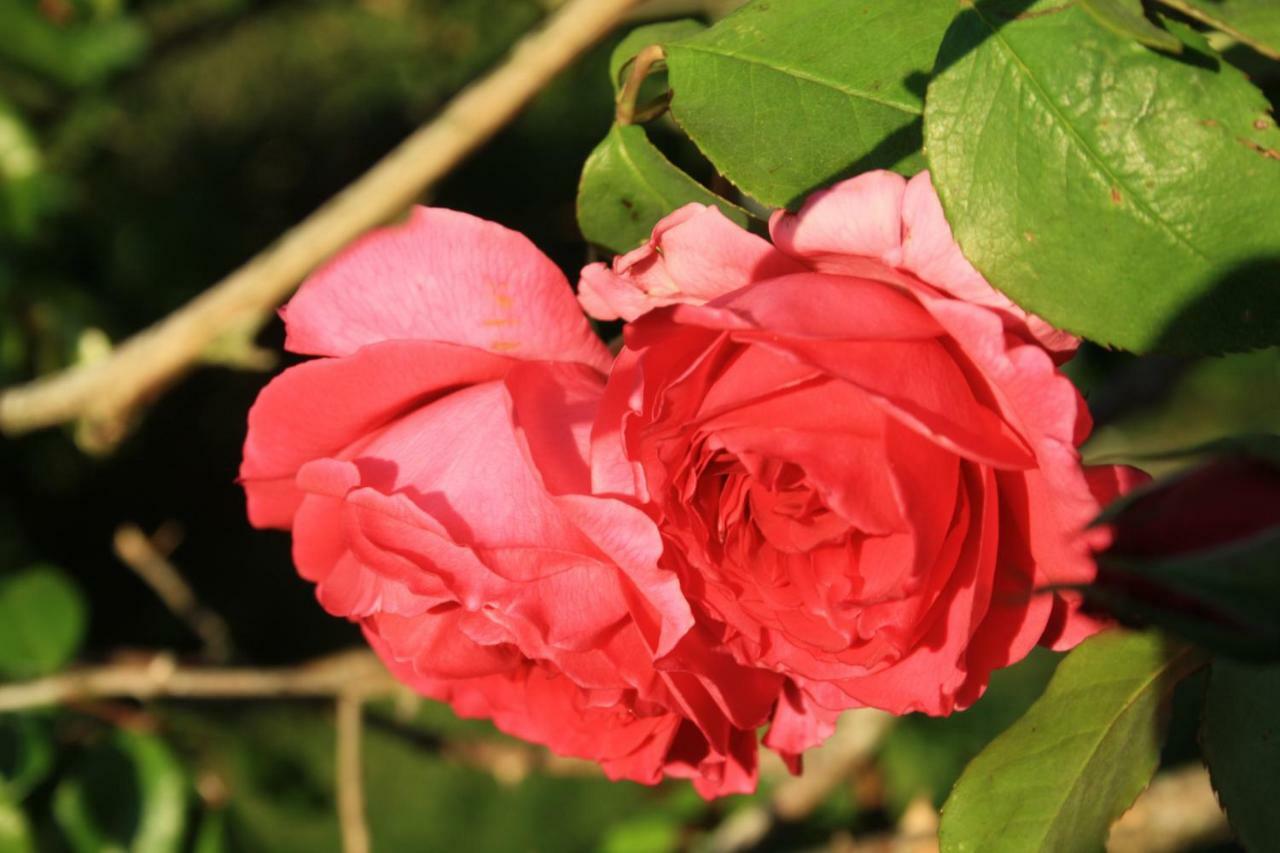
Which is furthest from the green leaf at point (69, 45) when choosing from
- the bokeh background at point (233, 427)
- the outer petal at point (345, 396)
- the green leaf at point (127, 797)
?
the outer petal at point (345, 396)

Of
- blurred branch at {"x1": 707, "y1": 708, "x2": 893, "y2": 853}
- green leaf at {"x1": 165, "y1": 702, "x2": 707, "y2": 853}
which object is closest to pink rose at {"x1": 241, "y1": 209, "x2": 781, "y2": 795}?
blurred branch at {"x1": 707, "y1": 708, "x2": 893, "y2": 853}

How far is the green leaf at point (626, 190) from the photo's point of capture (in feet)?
2.05

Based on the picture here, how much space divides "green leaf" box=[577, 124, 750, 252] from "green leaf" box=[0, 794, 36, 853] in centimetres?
78

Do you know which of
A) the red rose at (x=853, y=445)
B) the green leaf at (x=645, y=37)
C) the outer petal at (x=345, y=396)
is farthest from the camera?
the green leaf at (x=645, y=37)

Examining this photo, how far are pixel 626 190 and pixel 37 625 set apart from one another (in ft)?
2.71

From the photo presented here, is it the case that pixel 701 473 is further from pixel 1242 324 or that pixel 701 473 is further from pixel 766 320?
pixel 1242 324

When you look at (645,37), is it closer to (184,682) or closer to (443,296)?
(443,296)

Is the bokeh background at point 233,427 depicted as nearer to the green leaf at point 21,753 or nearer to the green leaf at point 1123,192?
the green leaf at point 21,753

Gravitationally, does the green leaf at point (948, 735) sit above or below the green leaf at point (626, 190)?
below

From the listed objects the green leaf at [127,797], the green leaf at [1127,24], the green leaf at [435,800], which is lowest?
the green leaf at [435,800]

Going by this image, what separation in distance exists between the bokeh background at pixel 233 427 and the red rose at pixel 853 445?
165 millimetres

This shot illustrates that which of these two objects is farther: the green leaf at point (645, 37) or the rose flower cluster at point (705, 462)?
the green leaf at point (645, 37)

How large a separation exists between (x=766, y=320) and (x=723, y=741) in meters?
0.25

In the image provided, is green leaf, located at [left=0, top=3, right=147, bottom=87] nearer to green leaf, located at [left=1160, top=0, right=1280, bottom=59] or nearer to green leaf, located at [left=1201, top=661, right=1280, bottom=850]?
green leaf, located at [left=1160, top=0, right=1280, bottom=59]
